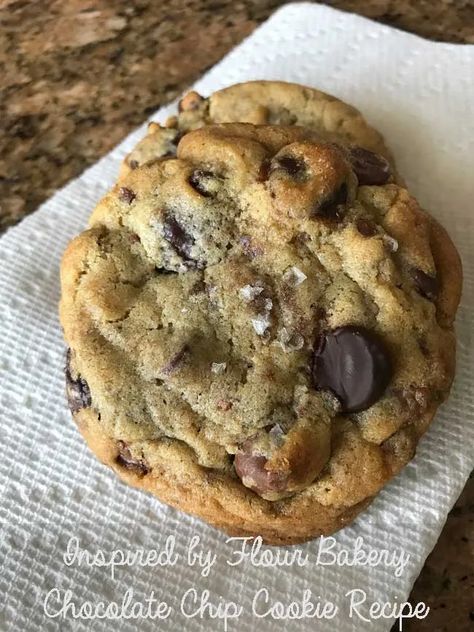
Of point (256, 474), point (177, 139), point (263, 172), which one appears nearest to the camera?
point (256, 474)

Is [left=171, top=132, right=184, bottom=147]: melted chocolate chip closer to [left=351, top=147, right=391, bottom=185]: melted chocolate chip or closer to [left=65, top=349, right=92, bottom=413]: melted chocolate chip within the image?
[left=351, top=147, right=391, bottom=185]: melted chocolate chip

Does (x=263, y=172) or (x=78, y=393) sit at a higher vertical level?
(x=263, y=172)

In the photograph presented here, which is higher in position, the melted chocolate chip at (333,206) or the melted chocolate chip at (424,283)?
the melted chocolate chip at (333,206)

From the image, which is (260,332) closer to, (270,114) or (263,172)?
(263,172)

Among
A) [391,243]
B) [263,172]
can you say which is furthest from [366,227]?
[263,172]

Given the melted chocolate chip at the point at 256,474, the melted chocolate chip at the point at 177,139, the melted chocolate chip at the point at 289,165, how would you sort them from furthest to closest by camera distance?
the melted chocolate chip at the point at 177,139
the melted chocolate chip at the point at 289,165
the melted chocolate chip at the point at 256,474

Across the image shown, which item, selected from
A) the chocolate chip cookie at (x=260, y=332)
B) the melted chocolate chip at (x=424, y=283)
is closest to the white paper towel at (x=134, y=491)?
the chocolate chip cookie at (x=260, y=332)

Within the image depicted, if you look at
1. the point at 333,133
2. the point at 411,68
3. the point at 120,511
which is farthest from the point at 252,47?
the point at 120,511

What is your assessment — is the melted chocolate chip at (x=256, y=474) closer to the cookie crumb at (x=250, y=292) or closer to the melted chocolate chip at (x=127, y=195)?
the cookie crumb at (x=250, y=292)
